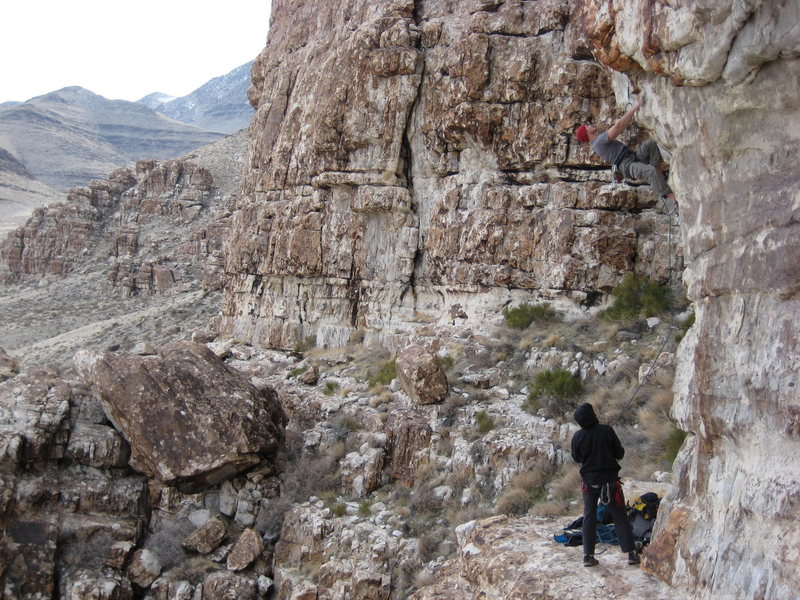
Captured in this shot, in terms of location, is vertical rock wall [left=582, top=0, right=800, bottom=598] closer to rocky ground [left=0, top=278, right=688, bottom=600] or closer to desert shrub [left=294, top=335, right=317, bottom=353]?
rocky ground [left=0, top=278, right=688, bottom=600]

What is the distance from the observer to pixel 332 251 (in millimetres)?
17969

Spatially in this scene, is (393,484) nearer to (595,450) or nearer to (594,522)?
(594,522)

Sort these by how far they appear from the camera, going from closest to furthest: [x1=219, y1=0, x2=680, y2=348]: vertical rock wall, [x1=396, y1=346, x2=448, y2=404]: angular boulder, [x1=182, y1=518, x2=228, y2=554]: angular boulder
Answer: [x1=182, y1=518, x2=228, y2=554]: angular boulder
[x1=396, y1=346, x2=448, y2=404]: angular boulder
[x1=219, y1=0, x2=680, y2=348]: vertical rock wall

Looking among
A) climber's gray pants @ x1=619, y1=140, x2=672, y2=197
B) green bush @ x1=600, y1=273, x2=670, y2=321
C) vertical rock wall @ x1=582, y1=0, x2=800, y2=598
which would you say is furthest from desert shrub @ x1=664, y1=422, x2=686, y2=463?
green bush @ x1=600, y1=273, x2=670, y2=321

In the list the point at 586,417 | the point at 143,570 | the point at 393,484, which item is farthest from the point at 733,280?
the point at 143,570

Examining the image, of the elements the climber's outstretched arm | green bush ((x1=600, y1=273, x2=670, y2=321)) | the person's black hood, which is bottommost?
the person's black hood

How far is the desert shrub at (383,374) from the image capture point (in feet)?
45.9

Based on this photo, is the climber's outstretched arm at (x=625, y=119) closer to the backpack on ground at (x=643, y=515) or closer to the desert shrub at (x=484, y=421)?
the backpack on ground at (x=643, y=515)

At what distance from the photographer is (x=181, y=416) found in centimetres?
1168

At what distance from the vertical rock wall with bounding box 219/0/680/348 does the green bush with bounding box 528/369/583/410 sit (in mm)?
2632

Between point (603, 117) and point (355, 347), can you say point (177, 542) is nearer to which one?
point (355, 347)

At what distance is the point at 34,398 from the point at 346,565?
21.8ft

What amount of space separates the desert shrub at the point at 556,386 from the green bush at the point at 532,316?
80.3 inches

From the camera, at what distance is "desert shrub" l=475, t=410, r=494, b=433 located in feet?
36.4
